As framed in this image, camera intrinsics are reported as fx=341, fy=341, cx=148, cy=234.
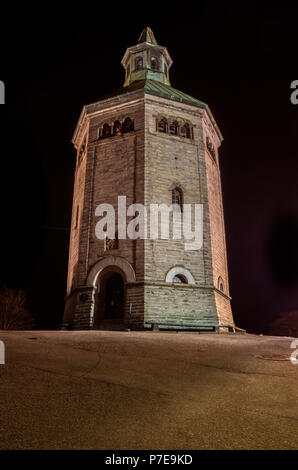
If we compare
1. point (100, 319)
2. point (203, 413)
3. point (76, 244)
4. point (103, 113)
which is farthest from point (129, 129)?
point (203, 413)

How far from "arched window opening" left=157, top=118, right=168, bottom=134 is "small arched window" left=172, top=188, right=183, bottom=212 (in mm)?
3343

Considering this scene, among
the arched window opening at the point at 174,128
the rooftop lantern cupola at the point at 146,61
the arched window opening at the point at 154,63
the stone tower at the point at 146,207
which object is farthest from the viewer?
the arched window opening at the point at 154,63

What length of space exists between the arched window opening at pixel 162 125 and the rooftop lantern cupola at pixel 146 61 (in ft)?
22.5

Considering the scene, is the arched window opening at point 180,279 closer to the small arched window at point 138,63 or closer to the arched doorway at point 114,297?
the arched doorway at point 114,297

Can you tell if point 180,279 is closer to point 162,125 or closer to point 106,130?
point 162,125

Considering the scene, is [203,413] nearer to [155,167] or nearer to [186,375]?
[186,375]

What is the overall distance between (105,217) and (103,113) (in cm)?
646

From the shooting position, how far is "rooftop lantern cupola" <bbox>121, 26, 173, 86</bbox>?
23.3 m

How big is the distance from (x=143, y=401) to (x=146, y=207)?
39.7 feet

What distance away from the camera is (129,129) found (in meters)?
17.7

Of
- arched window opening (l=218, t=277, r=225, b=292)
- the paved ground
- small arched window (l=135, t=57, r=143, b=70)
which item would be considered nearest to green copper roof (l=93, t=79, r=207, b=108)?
small arched window (l=135, t=57, r=143, b=70)

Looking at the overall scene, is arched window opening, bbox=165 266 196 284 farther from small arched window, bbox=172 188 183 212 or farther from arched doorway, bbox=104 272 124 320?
small arched window, bbox=172 188 183 212

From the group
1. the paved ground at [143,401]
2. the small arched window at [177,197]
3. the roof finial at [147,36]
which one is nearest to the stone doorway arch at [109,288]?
the small arched window at [177,197]

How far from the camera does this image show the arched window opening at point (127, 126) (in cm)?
1774
